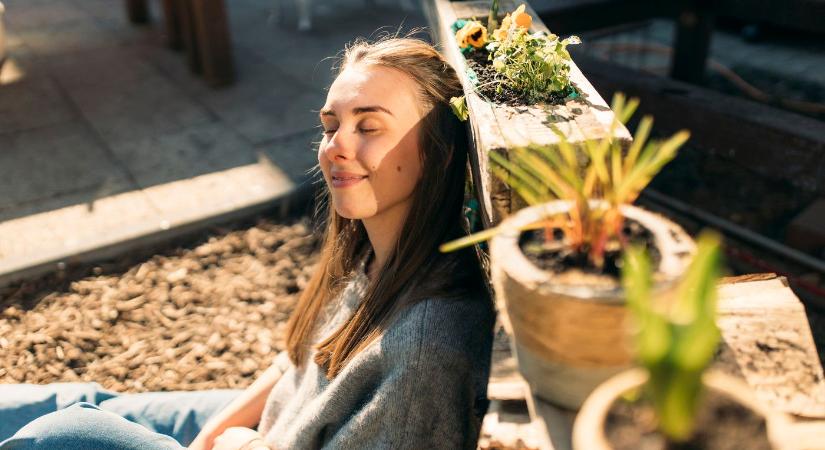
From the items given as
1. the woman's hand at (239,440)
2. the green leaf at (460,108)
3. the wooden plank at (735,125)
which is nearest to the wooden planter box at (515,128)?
the green leaf at (460,108)

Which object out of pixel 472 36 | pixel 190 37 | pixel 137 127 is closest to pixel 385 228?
pixel 472 36

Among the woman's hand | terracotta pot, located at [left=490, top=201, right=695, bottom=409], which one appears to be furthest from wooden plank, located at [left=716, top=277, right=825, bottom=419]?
the woman's hand

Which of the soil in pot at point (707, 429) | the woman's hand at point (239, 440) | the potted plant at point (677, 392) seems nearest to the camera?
the potted plant at point (677, 392)

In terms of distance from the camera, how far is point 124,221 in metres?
4.38

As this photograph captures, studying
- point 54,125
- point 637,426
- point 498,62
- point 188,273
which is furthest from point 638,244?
point 54,125

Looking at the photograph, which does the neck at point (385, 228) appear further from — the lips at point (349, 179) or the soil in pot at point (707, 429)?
the soil in pot at point (707, 429)

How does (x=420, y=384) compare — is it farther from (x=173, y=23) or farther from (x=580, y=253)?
(x=173, y=23)

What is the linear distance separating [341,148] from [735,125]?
305cm

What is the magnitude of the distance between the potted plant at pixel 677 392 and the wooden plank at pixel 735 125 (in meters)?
3.45

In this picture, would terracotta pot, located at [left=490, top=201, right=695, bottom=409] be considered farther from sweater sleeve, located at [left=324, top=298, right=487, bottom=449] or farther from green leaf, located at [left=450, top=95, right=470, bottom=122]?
green leaf, located at [left=450, top=95, right=470, bottom=122]

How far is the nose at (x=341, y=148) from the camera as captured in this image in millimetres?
1894

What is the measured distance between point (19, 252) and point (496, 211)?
329 centimetres

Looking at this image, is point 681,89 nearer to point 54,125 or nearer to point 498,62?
point 498,62

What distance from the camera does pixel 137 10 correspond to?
7867 mm
